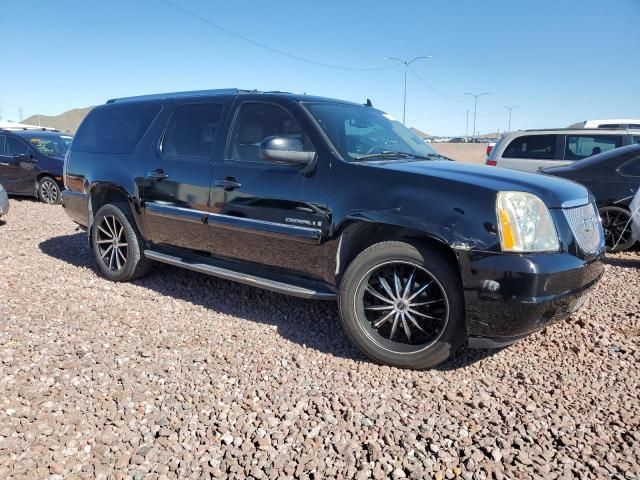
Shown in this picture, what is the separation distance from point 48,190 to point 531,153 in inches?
398

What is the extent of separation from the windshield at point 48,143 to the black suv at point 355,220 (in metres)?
7.32

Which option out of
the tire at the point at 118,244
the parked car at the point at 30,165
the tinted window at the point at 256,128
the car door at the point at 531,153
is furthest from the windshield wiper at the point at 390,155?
the parked car at the point at 30,165

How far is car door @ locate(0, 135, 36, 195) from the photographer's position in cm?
1116

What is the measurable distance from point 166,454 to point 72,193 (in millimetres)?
4168

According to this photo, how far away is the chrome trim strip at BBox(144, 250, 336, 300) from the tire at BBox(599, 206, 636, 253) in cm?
486

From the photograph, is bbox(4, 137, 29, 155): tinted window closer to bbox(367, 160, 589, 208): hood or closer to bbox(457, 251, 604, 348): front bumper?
bbox(367, 160, 589, 208): hood

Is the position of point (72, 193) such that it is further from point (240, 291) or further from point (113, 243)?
point (240, 291)

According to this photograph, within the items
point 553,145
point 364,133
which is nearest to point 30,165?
point 364,133

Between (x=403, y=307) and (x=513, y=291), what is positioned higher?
(x=513, y=291)

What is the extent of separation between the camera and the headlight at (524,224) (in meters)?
2.96

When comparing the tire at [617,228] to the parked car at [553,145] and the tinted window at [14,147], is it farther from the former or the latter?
the tinted window at [14,147]

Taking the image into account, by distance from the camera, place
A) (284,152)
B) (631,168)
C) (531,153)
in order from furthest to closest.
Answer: (531,153) → (631,168) → (284,152)

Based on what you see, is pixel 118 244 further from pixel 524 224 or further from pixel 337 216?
pixel 524 224

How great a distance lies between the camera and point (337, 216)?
3529mm
